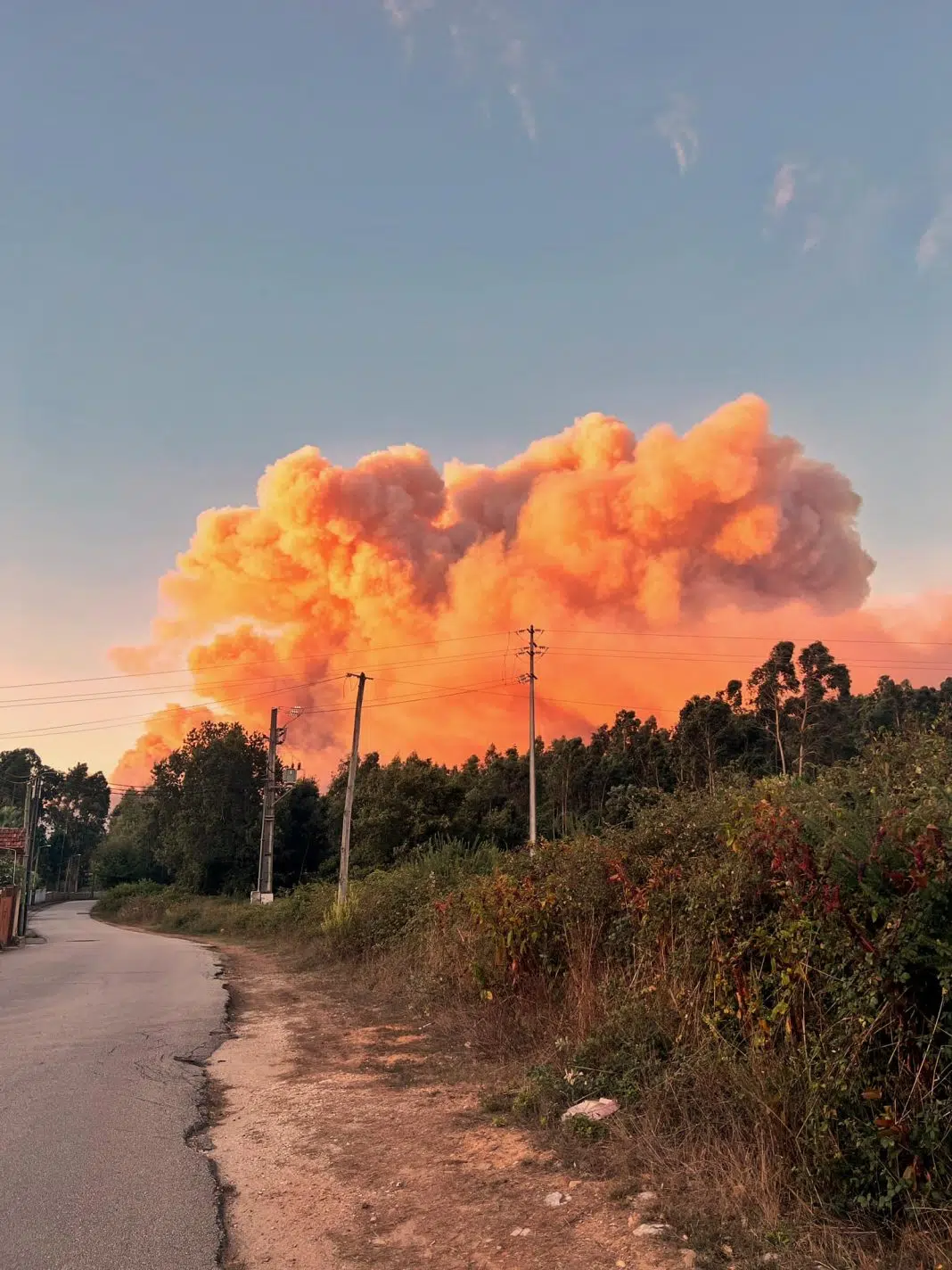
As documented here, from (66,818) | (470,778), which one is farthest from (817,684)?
(66,818)

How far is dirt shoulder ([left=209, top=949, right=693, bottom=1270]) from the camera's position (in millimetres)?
3740

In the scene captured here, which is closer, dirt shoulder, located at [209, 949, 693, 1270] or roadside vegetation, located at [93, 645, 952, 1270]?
roadside vegetation, located at [93, 645, 952, 1270]

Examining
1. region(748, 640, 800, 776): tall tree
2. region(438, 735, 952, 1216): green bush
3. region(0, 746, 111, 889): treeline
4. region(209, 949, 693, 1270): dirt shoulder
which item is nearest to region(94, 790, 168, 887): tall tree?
region(0, 746, 111, 889): treeline

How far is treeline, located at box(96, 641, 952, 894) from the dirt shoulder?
3629cm

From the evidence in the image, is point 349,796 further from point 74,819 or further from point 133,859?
point 74,819

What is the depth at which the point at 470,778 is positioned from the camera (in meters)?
58.4

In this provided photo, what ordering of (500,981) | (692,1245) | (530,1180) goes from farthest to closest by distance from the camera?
(500,981), (530,1180), (692,1245)

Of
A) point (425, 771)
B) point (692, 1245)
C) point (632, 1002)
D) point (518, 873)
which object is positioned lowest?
point (692, 1245)

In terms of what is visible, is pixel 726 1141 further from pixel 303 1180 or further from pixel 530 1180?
pixel 303 1180

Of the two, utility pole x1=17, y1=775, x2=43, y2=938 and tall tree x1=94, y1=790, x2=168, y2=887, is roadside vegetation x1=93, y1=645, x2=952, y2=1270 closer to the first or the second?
utility pole x1=17, y1=775, x2=43, y2=938

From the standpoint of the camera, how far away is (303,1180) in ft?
15.6

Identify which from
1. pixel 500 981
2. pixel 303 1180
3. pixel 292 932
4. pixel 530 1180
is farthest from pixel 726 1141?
pixel 292 932

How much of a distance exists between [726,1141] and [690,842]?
2.51 meters

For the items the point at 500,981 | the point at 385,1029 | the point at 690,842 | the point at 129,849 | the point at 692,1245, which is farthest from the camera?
the point at 129,849
